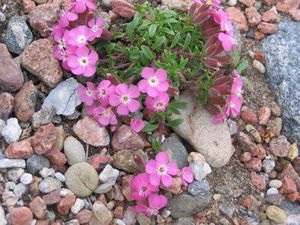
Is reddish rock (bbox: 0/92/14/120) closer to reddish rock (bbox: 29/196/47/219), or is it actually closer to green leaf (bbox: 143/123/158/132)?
reddish rock (bbox: 29/196/47/219)

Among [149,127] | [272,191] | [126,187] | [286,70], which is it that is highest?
[286,70]

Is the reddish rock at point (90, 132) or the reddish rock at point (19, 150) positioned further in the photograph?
the reddish rock at point (90, 132)

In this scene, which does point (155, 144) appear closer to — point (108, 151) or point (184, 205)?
point (108, 151)

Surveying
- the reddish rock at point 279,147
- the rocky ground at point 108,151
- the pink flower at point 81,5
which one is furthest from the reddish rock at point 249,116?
the pink flower at point 81,5

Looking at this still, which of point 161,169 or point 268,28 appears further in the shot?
point 268,28

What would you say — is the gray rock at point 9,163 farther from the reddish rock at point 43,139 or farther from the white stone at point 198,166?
the white stone at point 198,166

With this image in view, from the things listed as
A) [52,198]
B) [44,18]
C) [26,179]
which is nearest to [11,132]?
[26,179]

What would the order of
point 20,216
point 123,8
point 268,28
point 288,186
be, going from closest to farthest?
1. point 20,216
2. point 288,186
3. point 123,8
4. point 268,28

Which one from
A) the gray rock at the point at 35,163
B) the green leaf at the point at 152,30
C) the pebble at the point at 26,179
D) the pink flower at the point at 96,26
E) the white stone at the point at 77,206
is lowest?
the white stone at the point at 77,206

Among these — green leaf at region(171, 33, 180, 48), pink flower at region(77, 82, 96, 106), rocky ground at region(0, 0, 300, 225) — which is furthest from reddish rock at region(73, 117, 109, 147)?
green leaf at region(171, 33, 180, 48)
